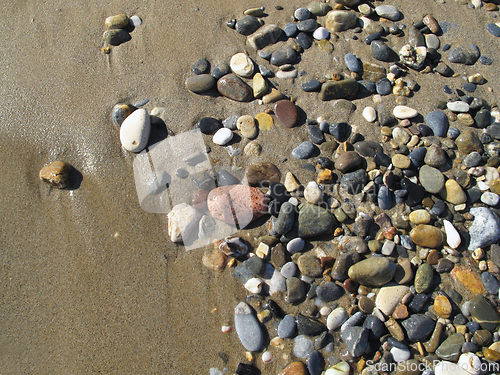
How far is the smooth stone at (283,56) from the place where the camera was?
2.52 metres

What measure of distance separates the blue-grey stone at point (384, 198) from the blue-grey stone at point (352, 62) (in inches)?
39.9

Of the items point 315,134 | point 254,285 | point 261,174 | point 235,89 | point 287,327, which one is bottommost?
point 287,327

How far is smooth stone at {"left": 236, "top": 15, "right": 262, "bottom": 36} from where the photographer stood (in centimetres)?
263

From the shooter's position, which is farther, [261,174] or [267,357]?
[261,174]

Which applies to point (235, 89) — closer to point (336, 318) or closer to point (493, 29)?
point (336, 318)

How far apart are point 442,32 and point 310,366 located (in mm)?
2829

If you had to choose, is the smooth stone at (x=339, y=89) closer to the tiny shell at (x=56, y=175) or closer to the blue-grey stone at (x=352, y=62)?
the blue-grey stone at (x=352, y=62)

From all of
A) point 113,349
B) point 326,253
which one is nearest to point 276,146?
point 326,253

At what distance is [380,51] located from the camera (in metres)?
2.52

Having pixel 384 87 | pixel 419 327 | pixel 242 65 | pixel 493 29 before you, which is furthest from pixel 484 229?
pixel 242 65

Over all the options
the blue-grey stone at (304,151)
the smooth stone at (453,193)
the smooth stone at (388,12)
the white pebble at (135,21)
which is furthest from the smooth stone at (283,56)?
the smooth stone at (453,193)

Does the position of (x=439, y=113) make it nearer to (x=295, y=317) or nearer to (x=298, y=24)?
(x=298, y=24)

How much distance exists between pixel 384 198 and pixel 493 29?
1923mm

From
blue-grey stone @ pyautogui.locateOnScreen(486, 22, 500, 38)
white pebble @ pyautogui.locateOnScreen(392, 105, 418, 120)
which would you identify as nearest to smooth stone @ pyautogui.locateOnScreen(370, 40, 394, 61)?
white pebble @ pyautogui.locateOnScreen(392, 105, 418, 120)
